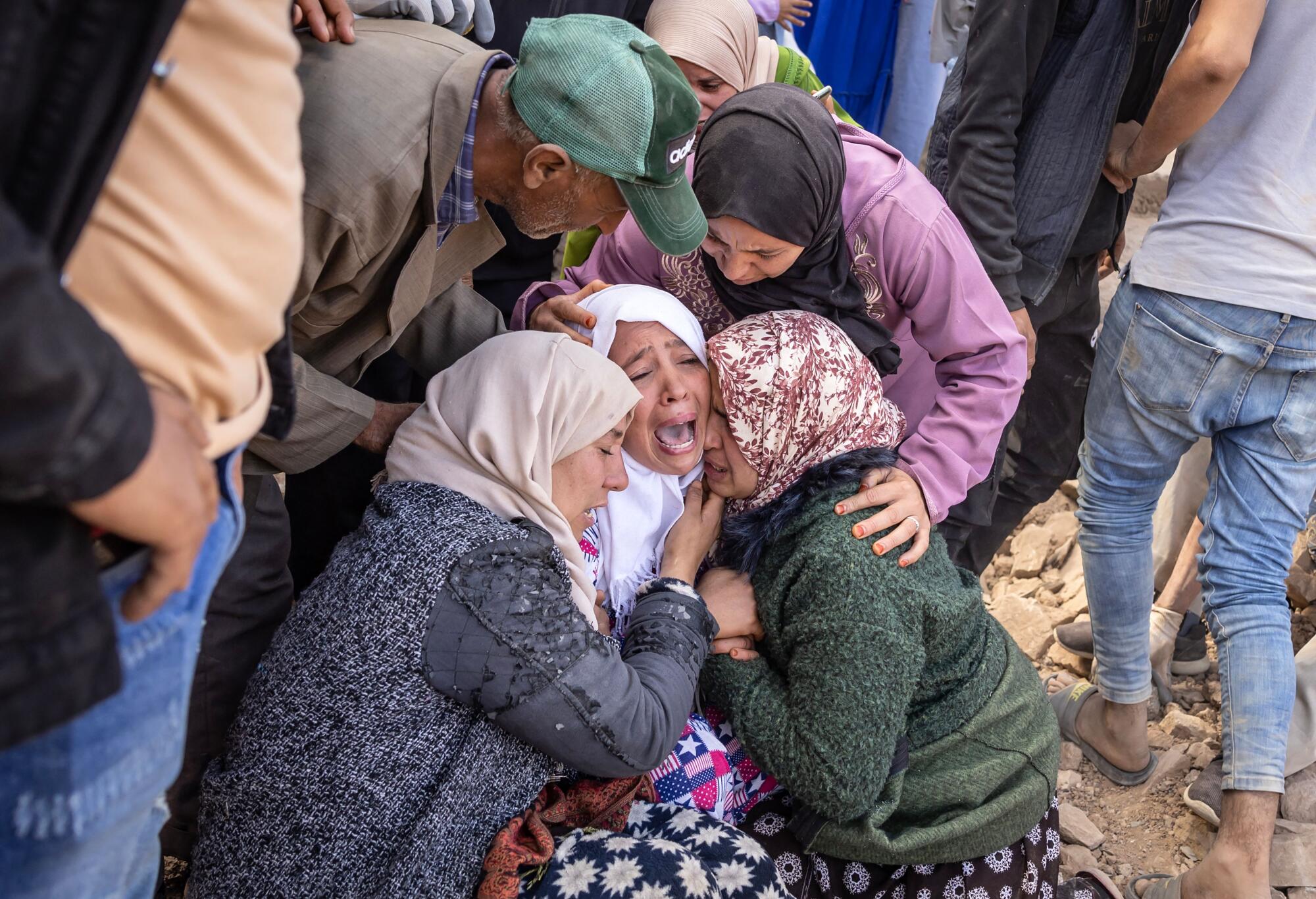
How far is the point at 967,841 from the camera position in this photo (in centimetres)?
220

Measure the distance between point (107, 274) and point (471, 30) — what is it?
215 centimetres

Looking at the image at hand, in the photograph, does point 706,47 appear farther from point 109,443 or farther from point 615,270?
point 109,443

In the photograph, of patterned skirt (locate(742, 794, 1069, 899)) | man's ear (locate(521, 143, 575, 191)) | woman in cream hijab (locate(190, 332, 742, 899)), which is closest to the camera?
woman in cream hijab (locate(190, 332, 742, 899))

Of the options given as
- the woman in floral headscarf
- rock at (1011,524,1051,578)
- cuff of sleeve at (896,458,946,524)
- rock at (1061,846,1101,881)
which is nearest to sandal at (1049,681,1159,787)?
rock at (1061,846,1101,881)

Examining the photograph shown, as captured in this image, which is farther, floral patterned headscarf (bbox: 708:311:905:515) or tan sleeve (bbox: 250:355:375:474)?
floral patterned headscarf (bbox: 708:311:905:515)

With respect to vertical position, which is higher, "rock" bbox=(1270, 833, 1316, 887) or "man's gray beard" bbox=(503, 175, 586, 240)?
"man's gray beard" bbox=(503, 175, 586, 240)

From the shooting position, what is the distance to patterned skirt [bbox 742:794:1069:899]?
221 cm

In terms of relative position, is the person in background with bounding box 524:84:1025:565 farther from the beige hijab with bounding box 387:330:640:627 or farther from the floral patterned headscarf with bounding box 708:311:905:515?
the beige hijab with bounding box 387:330:640:627

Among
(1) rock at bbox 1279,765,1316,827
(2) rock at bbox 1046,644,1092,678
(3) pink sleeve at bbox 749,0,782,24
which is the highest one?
(3) pink sleeve at bbox 749,0,782,24

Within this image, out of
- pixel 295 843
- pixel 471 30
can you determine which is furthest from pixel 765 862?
pixel 471 30

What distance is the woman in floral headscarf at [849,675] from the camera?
2.10 meters

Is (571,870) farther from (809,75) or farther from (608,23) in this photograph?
(809,75)

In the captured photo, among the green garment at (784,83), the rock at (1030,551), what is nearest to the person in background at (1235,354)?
the green garment at (784,83)

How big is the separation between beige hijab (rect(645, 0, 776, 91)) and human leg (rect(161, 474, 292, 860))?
1.90m
